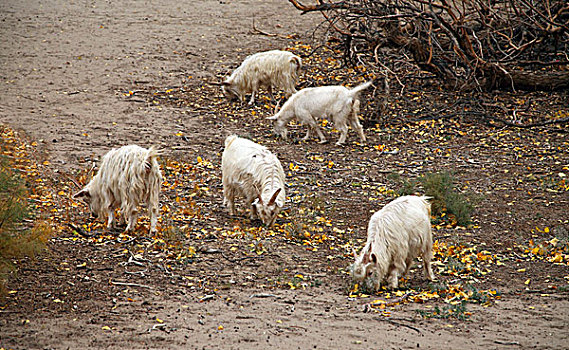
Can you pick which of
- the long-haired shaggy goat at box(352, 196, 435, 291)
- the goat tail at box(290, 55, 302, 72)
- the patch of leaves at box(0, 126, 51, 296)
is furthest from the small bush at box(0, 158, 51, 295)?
the goat tail at box(290, 55, 302, 72)

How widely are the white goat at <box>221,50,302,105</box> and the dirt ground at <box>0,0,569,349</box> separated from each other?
0.46 m

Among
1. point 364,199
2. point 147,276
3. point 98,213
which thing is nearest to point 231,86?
point 364,199

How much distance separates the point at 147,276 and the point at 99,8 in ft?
49.1

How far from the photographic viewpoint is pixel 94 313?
575 cm

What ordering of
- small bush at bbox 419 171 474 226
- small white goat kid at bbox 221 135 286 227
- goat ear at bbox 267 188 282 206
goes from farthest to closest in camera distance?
small bush at bbox 419 171 474 226 → small white goat kid at bbox 221 135 286 227 → goat ear at bbox 267 188 282 206

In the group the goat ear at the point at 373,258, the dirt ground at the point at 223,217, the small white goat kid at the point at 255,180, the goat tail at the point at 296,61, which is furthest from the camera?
the goat tail at the point at 296,61

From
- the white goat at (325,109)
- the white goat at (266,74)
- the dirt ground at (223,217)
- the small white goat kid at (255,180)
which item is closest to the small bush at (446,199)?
the dirt ground at (223,217)

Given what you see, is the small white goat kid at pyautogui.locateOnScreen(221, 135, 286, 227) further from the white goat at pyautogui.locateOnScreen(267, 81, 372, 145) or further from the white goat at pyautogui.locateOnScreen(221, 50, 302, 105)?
the white goat at pyautogui.locateOnScreen(221, 50, 302, 105)

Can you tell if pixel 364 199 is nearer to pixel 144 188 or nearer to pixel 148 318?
pixel 144 188

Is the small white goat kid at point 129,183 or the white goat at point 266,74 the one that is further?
the white goat at point 266,74

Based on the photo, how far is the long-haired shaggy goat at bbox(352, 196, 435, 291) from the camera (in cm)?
668

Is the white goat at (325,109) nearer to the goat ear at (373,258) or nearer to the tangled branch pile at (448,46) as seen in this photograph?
the tangled branch pile at (448,46)

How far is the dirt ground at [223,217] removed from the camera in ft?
18.5

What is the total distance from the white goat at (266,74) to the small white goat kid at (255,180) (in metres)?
5.52
